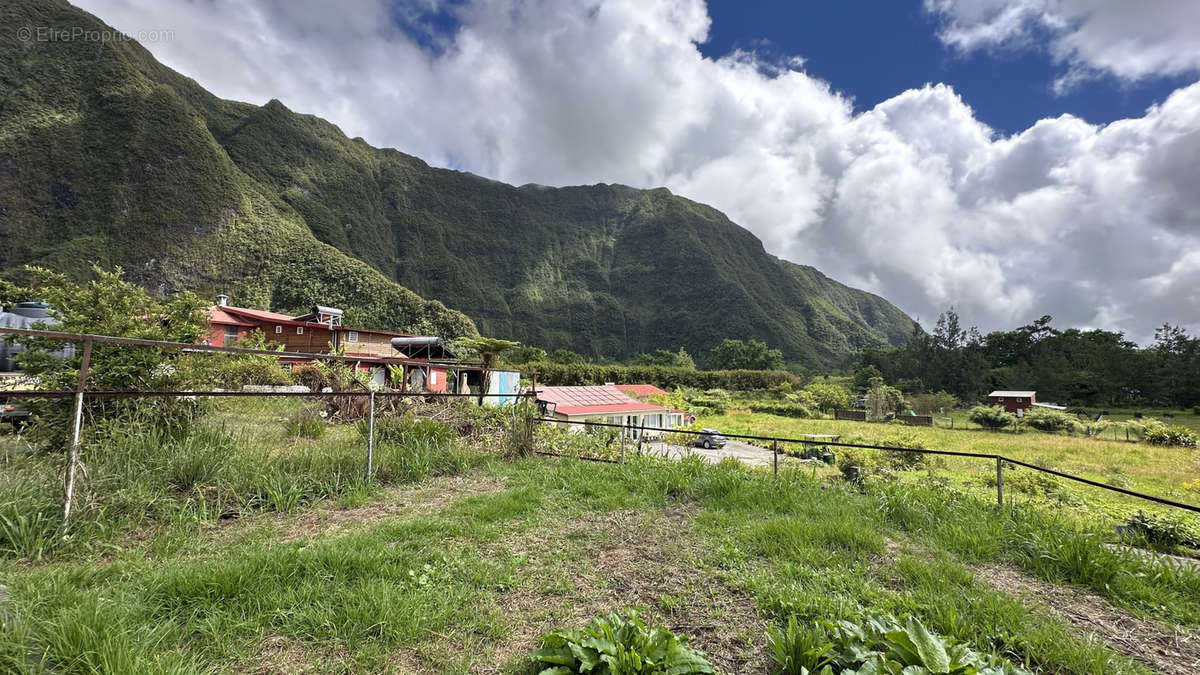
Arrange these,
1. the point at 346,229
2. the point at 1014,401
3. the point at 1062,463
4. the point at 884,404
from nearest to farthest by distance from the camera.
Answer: the point at 1062,463 → the point at 884,404 → the point at 1014,401 → the point at 346,229

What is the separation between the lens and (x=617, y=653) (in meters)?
2.02

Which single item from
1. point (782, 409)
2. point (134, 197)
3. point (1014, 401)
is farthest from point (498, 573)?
point (134, 197)

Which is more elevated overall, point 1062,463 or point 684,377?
point 684,377

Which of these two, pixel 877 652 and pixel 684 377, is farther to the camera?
pixel 684 377

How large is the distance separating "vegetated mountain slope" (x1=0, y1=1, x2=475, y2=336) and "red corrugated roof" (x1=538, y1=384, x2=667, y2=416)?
51727 millimetres

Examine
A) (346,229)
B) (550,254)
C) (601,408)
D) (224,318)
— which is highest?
(550,254)

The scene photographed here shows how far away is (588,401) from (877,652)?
19.2 m

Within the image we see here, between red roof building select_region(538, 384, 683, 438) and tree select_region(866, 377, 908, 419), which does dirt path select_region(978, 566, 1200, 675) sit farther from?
tree select_region(866, 377, 908, 419)

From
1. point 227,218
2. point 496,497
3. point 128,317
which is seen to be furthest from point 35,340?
point 227,218

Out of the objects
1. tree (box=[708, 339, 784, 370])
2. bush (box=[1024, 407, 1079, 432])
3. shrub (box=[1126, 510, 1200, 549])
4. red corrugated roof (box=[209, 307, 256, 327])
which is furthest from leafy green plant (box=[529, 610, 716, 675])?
tree (box=[708, 339, 784, 370])

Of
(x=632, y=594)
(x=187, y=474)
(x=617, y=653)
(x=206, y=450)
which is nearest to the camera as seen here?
(x=617, y=653)

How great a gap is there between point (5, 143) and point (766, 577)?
105 m

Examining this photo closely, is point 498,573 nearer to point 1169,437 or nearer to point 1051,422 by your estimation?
point 1169,437

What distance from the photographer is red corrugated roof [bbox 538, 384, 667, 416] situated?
64.4 feet
